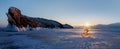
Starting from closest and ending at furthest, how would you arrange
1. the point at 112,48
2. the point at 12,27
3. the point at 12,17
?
the point at 112,48, the point at 12,27, the point at 12,17

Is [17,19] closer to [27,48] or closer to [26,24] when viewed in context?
[26,24]

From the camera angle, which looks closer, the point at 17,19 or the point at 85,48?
the point at 85,48

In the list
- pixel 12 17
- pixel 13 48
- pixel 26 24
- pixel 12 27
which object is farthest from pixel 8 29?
pixel 13 48

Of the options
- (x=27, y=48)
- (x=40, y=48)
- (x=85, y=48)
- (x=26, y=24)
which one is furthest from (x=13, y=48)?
(x=26, y=24)

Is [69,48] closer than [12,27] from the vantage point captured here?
Yes

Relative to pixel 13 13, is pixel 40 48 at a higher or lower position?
lower

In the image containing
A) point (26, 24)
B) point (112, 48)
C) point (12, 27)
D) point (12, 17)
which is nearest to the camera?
point (112, 48)

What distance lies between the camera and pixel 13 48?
2269cm

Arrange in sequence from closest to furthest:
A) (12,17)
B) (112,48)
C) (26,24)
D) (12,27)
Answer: (112,48), (12,27), (12,17), (26,24)

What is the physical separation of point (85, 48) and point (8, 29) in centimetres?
6833

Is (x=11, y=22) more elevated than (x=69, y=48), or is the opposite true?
(x=11, y=22)

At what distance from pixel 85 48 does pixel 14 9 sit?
80.8 m

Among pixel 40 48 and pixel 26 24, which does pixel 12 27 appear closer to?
pixel 26 24

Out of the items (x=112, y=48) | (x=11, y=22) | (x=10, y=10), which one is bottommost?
(x=112, y=48)
